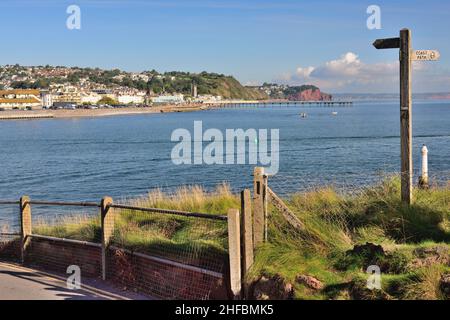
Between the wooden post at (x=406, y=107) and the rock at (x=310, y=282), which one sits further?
the wooden post at (x=406, y=107)

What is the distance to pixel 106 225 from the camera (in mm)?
10969

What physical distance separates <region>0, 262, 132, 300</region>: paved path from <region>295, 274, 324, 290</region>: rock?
3.08 m

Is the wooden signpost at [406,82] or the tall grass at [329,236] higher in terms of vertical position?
the wooden signpost at [406,82]

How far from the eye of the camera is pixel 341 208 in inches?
430

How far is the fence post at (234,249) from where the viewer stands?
8.72m

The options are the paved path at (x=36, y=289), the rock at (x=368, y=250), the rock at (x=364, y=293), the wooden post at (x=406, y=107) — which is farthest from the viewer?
the wooden post at (x=406, y=107)

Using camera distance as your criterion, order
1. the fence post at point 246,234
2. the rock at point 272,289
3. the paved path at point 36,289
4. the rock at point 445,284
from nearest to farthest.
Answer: the rock at point 445,284 → the rock at point 272,289 → the fence post at point 246,234 → the paved path at point 36,289

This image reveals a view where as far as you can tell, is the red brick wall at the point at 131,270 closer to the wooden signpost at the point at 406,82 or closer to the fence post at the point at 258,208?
the fence post at the point at 258,208

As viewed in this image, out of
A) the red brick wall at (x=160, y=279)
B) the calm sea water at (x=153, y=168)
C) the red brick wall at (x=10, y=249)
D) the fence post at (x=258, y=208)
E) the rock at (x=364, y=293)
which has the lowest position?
the calm sea water at (x=153, y=168)

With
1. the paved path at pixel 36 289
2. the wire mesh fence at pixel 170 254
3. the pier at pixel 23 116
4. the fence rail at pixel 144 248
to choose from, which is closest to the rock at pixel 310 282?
the fence rail at pixel 144 248

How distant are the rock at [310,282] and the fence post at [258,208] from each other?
1226 mm
